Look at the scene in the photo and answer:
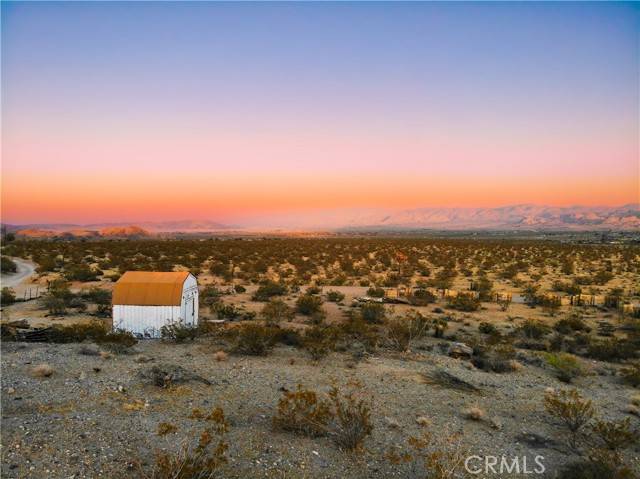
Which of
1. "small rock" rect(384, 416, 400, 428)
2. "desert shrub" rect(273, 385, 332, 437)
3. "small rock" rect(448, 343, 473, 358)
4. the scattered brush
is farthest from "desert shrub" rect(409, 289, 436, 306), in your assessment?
"desert shrub" rect(273, 385, 332, 437)

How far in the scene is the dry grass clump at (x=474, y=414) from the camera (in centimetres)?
924

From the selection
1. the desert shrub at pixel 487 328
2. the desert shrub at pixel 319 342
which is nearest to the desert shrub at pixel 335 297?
the desert shrub at pixel 487 328

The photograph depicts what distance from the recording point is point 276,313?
Answer: 19219 millimetres

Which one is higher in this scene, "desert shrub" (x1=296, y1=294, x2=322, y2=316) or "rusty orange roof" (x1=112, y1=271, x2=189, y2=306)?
"rusty orange roof" (x1=112, y1=271, x2=189, y2=306)

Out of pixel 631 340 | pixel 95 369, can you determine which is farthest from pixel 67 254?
pixel 631 340

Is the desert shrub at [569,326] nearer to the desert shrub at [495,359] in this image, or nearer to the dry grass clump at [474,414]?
the desert shrub at [495,359]

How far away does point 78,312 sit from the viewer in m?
20.1

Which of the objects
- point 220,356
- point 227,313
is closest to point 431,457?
point 220,356

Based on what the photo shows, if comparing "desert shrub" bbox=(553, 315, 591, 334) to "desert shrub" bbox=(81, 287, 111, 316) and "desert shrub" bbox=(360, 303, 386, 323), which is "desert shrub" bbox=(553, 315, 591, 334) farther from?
"desert shrub" bbox=(81, 287, 111, 316)

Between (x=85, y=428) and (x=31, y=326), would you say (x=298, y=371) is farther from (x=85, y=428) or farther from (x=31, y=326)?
(x=31, y=326)

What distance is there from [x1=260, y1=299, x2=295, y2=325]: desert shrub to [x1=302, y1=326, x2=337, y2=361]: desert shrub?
139 inches

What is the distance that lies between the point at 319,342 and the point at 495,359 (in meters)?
5.46

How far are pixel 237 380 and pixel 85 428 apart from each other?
3902mm

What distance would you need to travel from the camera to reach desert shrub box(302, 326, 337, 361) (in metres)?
13.0
